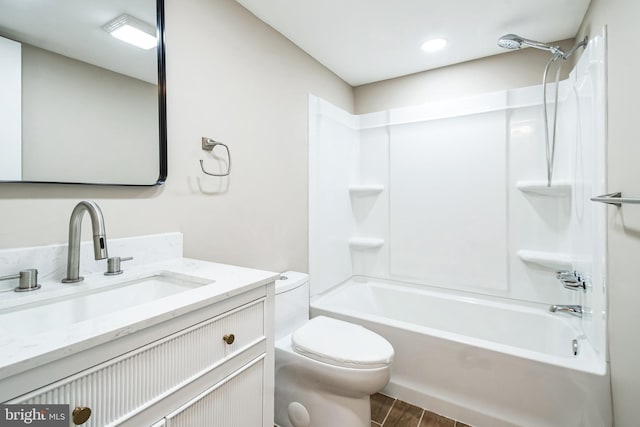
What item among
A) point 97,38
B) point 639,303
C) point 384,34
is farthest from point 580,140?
point 97,38

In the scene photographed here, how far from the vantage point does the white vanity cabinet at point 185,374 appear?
602 mm

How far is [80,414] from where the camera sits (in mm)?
580

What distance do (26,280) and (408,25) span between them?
7.32 ft

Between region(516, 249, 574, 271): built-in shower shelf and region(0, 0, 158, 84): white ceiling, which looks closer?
region(0, 0, 158, 84): white ceiling

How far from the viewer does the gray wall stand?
3.51 feet

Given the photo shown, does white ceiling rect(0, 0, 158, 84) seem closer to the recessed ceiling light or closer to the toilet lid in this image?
the toilet lid

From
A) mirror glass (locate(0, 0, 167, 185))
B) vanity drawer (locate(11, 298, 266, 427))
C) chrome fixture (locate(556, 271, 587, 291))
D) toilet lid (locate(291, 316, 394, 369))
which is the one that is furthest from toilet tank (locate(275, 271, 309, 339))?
chrome fixture (locate(556, 271, 587, 291))

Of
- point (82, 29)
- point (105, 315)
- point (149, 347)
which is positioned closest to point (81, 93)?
point (82, 29)

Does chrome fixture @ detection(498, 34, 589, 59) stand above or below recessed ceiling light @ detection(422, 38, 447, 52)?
below

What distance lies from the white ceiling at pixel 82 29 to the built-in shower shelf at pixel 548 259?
252cm

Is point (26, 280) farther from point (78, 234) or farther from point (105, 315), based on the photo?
point (105, 315)

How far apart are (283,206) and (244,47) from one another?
985mm

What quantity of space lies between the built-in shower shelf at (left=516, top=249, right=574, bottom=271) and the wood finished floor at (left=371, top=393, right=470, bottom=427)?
1.19m

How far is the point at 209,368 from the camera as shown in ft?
2.80
